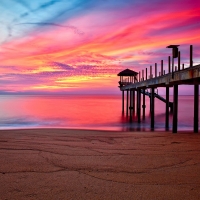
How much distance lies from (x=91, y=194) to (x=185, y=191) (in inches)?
52.8

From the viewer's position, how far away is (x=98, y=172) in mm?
4582

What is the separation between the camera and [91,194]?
3596 mm

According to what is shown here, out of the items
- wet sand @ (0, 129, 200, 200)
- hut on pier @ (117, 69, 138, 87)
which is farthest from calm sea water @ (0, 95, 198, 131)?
wet sand @ (0, 129, 200, 200)

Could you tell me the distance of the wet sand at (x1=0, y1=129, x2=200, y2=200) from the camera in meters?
3.64

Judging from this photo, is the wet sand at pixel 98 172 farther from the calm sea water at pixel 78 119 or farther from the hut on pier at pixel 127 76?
the hut on pier at pixel 127 76

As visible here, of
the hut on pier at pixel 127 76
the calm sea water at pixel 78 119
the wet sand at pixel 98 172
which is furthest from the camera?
the hut on pier at pixel 127 76

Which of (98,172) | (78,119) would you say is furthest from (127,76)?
(98,172)

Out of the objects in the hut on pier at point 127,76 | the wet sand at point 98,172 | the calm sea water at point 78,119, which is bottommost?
the calm sea water at point 78,119

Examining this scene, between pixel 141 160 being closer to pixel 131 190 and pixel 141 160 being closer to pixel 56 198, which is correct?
pixel 131 190

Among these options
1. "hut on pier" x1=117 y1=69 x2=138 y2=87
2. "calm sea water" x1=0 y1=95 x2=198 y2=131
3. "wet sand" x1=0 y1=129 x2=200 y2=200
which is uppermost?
"hut on pier" x1=117 y1=69 x2=138 y2=87

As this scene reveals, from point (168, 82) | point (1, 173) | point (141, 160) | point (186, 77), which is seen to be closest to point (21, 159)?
point (1, 173)

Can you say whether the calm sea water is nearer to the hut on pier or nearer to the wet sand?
the hut on pier

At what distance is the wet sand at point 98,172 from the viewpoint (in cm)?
364

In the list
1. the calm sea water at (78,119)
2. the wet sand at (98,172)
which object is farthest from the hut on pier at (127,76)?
the wet sand at (98,172)
